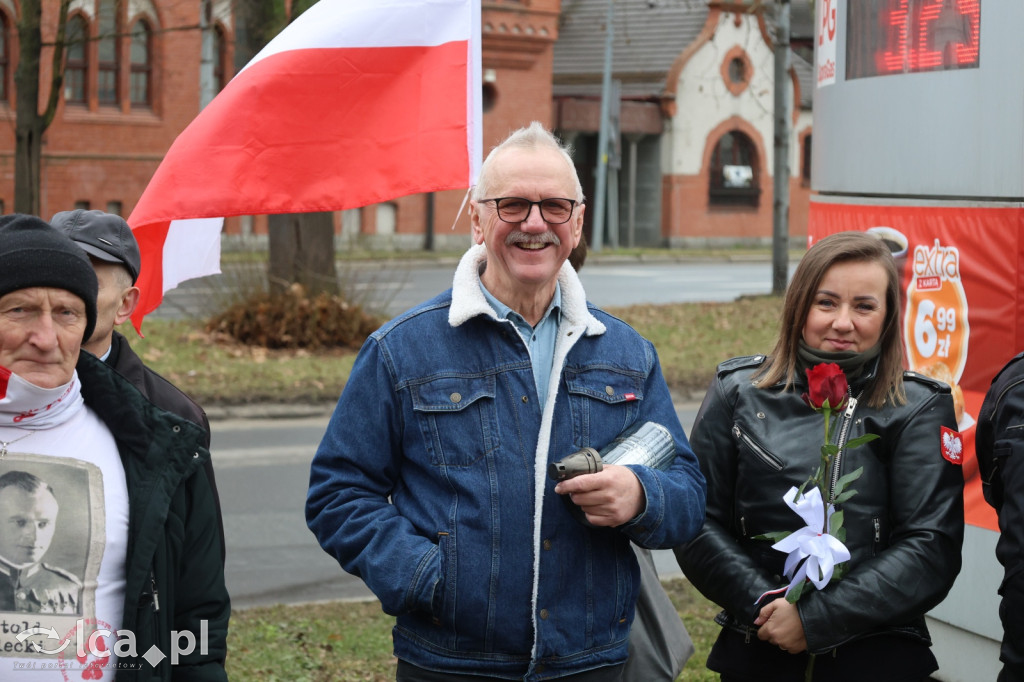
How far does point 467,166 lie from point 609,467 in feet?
6.15

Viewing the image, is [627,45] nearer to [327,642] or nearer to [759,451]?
[327,642]

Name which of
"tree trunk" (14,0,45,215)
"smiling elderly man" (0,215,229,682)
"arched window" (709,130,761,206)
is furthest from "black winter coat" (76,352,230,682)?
"arched window" (709,130,761,206)

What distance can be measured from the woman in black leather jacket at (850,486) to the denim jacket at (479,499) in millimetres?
388

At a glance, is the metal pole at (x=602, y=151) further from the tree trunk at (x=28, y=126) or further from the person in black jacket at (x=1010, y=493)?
the person in black jacket at (x=1010, y=493)

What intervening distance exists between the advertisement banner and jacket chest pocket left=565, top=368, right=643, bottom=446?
223 centimetres

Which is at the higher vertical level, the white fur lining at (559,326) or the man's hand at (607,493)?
the white fur lining at (559,326)

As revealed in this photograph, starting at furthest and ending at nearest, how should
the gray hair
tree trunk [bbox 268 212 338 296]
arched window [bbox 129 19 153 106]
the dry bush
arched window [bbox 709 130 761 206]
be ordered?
arched window [bbox 709 130 761 206] → arched window [bbox 129 19 153 106] → tree trunk [bbox 268 212 338 296] → the dry bush → the gray hair

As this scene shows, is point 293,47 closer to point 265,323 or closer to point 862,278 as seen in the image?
point 862,278

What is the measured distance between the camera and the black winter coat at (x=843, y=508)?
10.7ft

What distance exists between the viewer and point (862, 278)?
136 inches

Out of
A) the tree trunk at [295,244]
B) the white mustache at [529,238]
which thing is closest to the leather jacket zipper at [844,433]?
the white mustache at [529,238]

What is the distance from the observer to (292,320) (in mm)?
14781

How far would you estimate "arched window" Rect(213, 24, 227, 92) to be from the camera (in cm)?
3294

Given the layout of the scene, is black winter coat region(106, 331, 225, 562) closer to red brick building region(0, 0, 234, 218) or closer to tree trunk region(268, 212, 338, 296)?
tree trunk region(268, 212, 338, 296)
